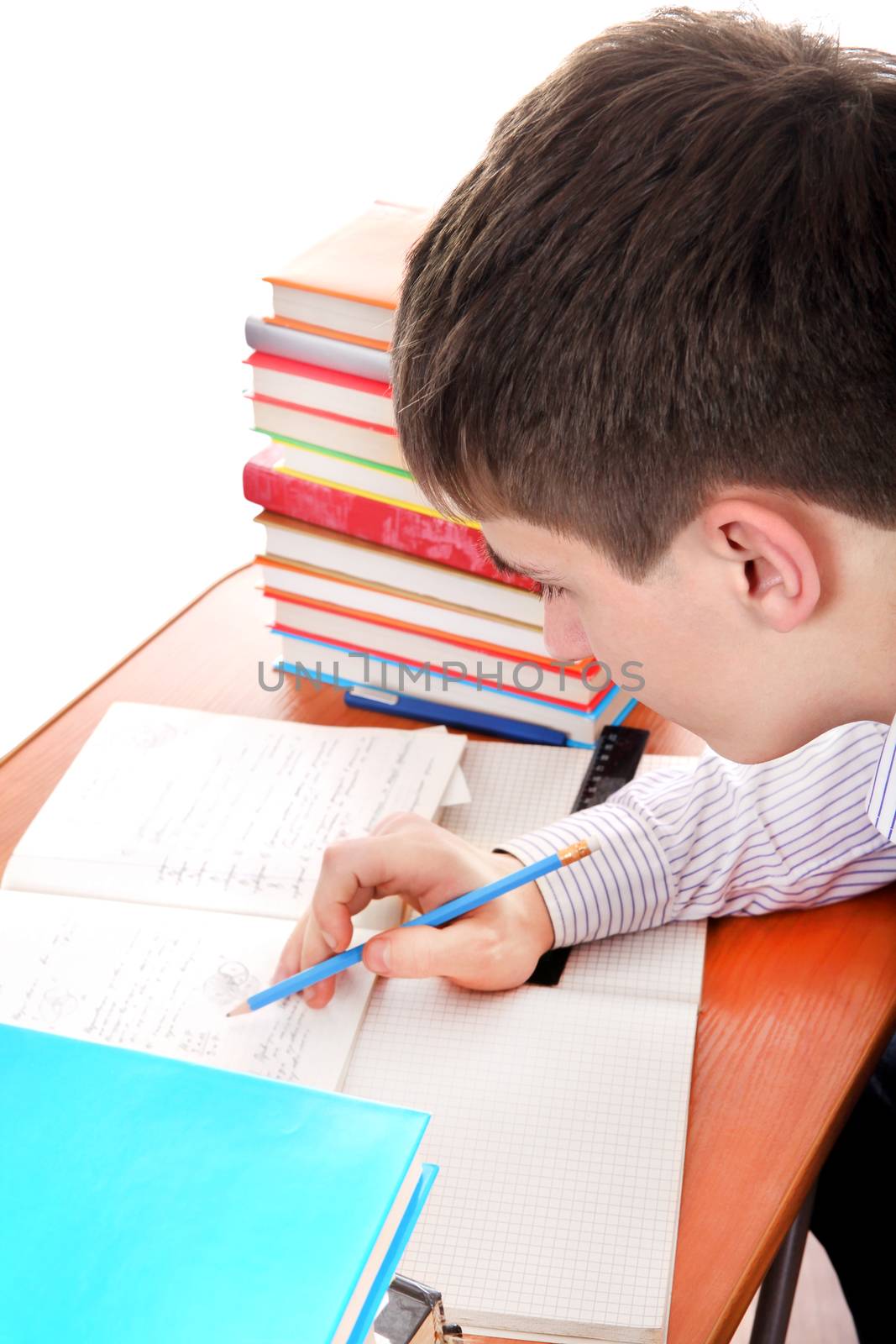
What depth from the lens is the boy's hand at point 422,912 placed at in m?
0.76

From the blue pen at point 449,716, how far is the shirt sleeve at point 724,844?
0.38 feet

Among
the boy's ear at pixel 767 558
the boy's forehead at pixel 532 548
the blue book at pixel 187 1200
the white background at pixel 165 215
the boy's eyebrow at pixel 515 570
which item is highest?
the boy's ear at pixel 767 558

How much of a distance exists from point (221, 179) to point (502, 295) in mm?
2940

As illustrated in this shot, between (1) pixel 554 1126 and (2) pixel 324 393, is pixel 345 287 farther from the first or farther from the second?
(1) pixel 554 1126

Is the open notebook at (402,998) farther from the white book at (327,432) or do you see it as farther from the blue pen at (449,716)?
the white book at (327,432)

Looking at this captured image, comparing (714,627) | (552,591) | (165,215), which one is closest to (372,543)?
(552,591)

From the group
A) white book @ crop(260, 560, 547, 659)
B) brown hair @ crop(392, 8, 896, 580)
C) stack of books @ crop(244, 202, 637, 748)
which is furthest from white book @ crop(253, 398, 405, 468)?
brown hair @ crop(392, 8, 896, 580)

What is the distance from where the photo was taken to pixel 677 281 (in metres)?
0.58

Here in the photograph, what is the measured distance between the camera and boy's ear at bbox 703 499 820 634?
1.99 ft

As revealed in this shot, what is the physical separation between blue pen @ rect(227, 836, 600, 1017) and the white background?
1.66 metres

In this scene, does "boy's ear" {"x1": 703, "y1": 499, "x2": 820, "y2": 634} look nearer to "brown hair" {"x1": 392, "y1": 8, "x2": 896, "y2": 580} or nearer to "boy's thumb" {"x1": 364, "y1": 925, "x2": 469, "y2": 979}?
"brown hair" {"x1": 392, "y1": 8, "x2": 896, "y2": 580}

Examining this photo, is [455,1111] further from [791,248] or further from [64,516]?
[64,516]

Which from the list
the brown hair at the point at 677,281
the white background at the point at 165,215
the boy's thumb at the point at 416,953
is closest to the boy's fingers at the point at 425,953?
the boy's thumb at the point at 416,953

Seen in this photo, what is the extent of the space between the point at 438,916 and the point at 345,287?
1.45ft
